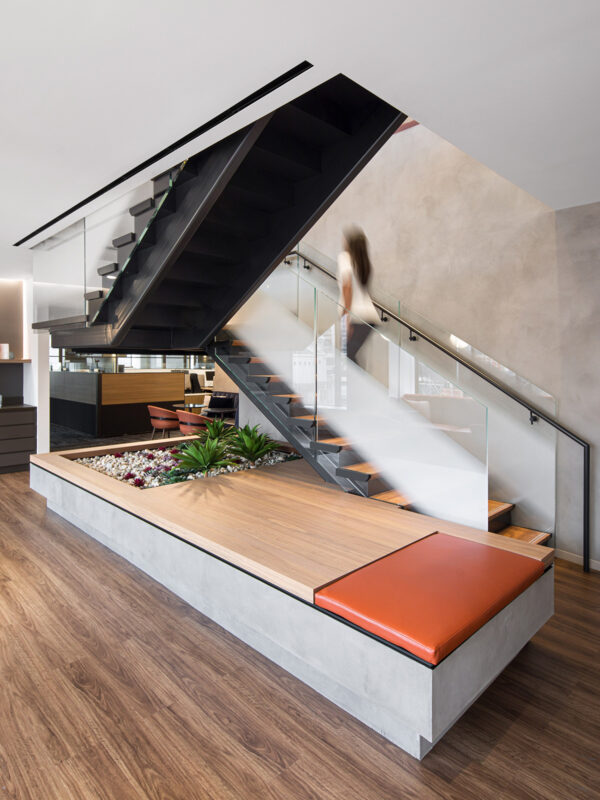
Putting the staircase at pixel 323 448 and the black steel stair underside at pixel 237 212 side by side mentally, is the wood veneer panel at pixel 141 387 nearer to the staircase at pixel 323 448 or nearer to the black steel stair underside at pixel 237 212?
the black steel stair underside at pixel 237 212

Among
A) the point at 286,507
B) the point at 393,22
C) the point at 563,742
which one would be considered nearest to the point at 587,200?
the point at 393,22

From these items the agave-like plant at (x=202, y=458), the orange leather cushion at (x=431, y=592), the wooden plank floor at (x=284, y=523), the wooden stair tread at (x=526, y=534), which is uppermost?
the agave-like plant at (x=202, y=458)

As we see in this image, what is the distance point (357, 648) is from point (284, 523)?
4.05 ft

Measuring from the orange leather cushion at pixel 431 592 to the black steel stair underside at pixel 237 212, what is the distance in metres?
2.52

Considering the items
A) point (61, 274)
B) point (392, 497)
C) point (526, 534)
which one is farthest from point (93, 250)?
point (526, 534)

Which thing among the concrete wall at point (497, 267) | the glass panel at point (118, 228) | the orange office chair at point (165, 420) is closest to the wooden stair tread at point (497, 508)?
the concrete wall at point (497, 267)

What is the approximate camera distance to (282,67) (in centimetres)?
204

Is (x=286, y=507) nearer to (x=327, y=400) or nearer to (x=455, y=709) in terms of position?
(x=327, y=400)

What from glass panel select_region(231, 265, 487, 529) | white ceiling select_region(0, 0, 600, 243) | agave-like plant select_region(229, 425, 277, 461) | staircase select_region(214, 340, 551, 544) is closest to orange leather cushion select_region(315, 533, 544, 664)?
glass panel select_region(231, 265, 487, 529)

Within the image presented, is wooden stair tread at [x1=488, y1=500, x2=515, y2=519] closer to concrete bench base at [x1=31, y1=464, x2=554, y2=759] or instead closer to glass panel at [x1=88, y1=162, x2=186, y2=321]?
concrete bench base at [x1=31, y1=464, x2=554, y2=759]

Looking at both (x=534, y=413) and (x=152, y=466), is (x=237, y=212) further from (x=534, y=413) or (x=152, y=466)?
(x=534, y=413)

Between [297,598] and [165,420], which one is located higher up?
[165,420]

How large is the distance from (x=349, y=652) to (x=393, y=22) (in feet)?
7.63

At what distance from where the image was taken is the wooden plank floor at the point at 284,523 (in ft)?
8.26
